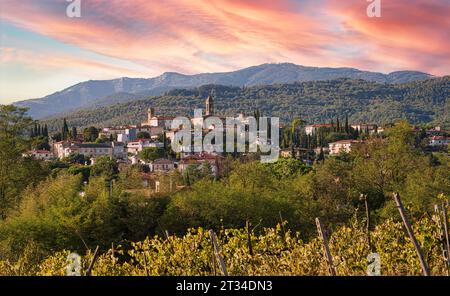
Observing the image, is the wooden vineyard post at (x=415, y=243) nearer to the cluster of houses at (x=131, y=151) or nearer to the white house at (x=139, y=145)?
the cluster of houses at (x=131, y=151)

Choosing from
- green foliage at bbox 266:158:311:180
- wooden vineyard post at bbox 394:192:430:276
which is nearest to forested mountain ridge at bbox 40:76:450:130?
green foliage at bbox 266:158:311:180

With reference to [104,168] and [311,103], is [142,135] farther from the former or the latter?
[311,103]

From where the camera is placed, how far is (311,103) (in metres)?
170

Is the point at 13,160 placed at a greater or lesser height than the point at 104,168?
greater

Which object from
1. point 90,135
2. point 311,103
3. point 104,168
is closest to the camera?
point 104,168

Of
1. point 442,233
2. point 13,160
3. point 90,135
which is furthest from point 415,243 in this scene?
point 90,135

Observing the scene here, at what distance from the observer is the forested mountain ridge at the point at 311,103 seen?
5354 inches

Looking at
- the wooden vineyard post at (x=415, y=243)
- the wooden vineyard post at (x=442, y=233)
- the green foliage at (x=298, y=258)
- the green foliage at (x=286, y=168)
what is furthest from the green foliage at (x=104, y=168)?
the wooden vineyard post at (x=415, y=243)

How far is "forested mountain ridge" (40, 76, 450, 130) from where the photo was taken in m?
136

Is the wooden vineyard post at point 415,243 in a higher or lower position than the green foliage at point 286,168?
higher
